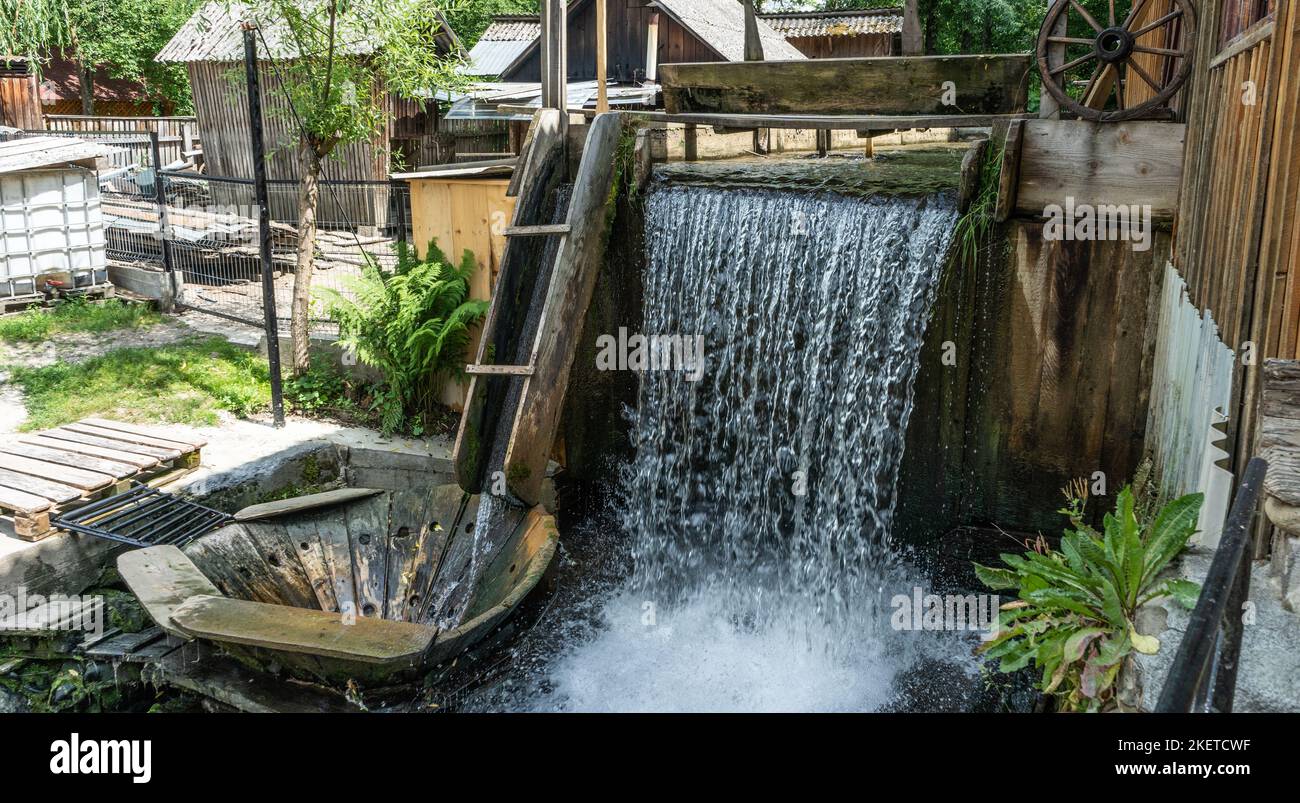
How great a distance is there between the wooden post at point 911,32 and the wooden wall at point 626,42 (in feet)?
42.4

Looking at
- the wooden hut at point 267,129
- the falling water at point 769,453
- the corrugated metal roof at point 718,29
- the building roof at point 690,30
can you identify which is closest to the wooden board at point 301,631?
the falling water at point 769,453

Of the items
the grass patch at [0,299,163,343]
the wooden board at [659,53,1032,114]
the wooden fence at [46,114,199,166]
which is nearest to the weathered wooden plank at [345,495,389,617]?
the wooden board at [659,53,1032,114]

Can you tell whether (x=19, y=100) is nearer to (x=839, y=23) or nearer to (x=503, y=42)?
(x=503, y=42)

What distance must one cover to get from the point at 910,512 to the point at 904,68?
2.66 meters

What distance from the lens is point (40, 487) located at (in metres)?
6.82

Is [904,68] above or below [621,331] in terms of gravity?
above

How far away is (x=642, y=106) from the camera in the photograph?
17141 millimetres

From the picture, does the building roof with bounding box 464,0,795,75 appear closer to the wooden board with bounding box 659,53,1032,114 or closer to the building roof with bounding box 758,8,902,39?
the building roof with bounding box 758,8,902,39

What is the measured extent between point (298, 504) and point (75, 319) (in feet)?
20.7

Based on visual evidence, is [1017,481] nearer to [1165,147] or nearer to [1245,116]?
[1165,147]

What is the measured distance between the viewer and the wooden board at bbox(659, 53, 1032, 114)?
6086mm

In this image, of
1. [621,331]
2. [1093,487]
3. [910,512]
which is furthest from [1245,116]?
[621,331]

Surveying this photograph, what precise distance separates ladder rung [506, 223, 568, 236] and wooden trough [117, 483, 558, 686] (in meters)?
1.65

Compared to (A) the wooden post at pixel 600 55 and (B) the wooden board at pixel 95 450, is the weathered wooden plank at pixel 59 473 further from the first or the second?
(A) the wooden post at pixel 600 55
